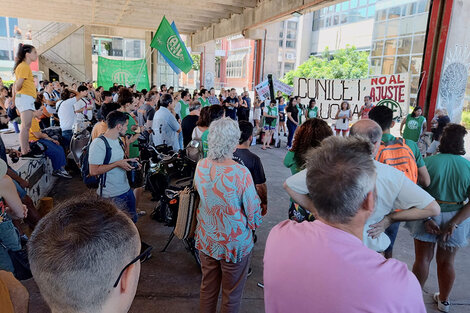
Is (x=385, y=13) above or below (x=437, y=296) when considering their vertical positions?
above

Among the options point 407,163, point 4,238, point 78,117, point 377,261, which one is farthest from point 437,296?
point 78,117

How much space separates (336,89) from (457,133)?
7.80 m

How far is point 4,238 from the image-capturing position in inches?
93.2

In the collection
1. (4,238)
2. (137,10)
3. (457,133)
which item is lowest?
(4,238)

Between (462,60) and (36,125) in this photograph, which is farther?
(462,60)

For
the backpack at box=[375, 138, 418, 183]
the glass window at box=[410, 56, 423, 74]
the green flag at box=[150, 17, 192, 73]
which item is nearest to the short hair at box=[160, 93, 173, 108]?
the green flag at box=[150, 17, 192, 73]

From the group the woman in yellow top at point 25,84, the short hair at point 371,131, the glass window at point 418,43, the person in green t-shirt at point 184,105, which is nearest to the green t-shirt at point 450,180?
the short hair at point 371,131

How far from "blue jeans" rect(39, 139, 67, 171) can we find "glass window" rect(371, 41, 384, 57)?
28080 mm

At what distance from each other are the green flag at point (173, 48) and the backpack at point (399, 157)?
6690mm

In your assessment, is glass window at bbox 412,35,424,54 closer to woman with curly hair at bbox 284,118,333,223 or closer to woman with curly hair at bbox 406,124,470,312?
woman with curly hair at bbox 406,124,470,312

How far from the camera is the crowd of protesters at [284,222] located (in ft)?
3.23

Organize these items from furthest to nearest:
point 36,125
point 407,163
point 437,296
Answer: point 36,125 → point 437,296 → point 407,163

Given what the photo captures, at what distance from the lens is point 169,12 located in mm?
16156

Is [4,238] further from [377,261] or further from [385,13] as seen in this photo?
[385,13]
